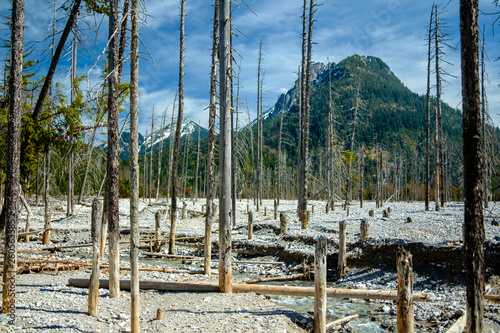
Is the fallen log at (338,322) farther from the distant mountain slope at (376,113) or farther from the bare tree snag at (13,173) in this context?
the distant mountain slope at (376,113)

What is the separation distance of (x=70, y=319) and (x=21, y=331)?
32.5 inches

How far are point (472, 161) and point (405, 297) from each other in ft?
7.92

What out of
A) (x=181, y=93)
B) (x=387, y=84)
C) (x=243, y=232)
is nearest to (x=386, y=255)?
(x=243, y=232)

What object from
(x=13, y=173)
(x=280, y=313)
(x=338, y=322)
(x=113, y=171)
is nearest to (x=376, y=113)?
(x=338, y=322)

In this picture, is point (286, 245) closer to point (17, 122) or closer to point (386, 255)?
point (386, 255)

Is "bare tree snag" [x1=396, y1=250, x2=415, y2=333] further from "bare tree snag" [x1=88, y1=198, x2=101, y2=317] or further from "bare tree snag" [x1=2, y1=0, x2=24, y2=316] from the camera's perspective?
"bare tree snag" [x1=2, y1=0, x2=24, y2=316]

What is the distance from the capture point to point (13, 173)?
18.2 ft

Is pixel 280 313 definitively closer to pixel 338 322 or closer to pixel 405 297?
pixel 338 322

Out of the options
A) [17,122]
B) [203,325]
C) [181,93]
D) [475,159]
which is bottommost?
[203,325]

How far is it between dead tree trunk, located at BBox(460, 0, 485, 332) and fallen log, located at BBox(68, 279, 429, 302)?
7.91 ft

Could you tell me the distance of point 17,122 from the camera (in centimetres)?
568

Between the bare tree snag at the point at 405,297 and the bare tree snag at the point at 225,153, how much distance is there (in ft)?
12.1

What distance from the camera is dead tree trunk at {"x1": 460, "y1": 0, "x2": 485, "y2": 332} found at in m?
4.79

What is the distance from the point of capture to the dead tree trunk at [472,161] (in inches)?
188
